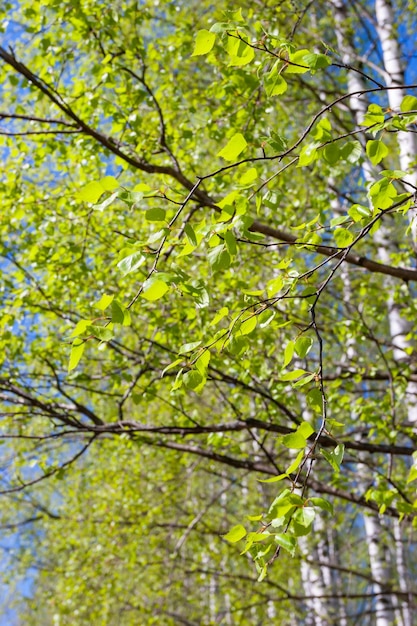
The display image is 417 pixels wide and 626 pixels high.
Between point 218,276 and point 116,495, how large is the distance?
351cm

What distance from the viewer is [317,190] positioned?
20.0 ft

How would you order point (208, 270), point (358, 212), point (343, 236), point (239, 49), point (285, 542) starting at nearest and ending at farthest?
point (285, 542) < point (239, 49) < point (358, 212) < point (343, 236) < point (208, 270)

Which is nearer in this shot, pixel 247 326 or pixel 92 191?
pixel 92 191

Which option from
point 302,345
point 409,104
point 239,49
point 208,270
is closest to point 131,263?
point 302,345

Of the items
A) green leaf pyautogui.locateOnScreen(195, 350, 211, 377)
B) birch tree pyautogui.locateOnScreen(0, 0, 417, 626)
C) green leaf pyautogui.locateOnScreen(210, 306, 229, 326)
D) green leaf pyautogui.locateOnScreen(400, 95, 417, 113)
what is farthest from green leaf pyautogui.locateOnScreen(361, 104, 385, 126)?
green leaf pyautogui.locateOnScreen(195, 350, 211, 377)

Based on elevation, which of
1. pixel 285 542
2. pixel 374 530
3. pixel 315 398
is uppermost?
pixel 374 530

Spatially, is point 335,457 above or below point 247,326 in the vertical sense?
below

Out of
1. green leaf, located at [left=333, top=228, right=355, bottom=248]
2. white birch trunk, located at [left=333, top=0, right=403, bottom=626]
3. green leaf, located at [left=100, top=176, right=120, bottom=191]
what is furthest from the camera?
white birch trunk, located at [left=333, top=0, right=403, bottom=626]

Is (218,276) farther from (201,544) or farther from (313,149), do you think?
(201,544)

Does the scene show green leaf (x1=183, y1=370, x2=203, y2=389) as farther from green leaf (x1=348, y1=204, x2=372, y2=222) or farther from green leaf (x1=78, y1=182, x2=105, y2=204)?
green leaf (x1=348, y1=204, x2=372, y2=222)

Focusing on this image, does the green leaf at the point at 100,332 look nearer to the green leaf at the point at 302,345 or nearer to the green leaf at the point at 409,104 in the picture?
the green leaf at the point at 302,345

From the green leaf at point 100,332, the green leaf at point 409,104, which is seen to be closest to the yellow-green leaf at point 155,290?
the green leaf at point 100,332

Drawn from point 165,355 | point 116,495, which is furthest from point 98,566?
point 165,355

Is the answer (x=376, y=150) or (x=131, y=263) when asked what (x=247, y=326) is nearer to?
(x=131, y=263)
